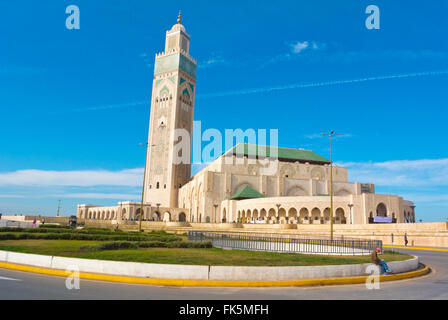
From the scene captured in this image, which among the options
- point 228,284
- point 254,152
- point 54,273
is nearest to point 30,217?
point 254,152

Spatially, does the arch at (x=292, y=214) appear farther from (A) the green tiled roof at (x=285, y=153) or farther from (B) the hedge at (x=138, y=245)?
(B) the hedge at (x=138, y=245)

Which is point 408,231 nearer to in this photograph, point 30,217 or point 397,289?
point 397,289

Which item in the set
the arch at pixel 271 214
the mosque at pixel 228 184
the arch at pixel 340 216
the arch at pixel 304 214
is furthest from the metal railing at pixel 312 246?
the arch at pixel 271 214

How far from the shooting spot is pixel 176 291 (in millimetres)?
8688

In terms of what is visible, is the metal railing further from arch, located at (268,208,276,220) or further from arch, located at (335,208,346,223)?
arch, located at (268,208,276,220)

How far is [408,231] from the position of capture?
31.8m

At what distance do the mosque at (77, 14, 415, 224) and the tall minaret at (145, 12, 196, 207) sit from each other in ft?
0.82

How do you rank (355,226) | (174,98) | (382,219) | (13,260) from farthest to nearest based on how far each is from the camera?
(174,98), (382,219), (355,226), (13,260)

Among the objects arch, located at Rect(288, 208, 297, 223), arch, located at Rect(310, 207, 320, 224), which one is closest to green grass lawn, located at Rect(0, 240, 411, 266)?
arch, located at Rect(310, 207, 320, 224)

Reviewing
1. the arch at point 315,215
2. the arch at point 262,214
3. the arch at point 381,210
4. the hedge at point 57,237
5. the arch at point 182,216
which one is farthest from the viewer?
the arch at point 182,216

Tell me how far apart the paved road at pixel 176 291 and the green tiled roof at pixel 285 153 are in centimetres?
6527

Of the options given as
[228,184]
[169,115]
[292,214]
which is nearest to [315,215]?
[292,214]

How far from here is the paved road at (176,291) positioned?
778 centimetres
